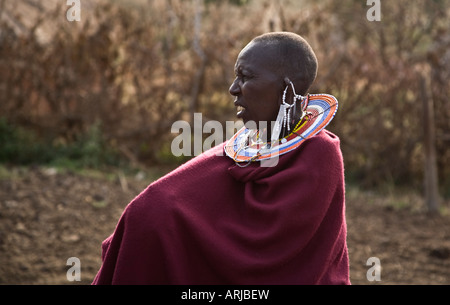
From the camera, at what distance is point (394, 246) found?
223 inches

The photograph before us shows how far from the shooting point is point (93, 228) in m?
5.40

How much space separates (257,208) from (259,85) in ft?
1.70

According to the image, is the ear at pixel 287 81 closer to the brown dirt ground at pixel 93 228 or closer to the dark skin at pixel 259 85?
the dark skin at pixel 259 85

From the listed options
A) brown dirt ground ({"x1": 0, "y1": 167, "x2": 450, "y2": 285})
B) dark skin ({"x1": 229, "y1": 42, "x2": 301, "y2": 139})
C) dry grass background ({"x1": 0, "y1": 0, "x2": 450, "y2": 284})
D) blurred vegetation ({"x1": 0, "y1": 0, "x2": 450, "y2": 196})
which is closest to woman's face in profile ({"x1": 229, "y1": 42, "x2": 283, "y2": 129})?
dark skin ({"x1": 229, "y1": 42, "x2": 301, "y2": 139})

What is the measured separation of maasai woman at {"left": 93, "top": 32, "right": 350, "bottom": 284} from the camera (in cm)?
228

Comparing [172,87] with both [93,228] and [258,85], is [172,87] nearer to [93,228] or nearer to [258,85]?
[93,228]

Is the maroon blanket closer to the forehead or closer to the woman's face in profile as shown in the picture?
the woman's face in profile

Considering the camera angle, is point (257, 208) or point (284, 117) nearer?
point (257, 208)

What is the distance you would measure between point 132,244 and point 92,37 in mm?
5753

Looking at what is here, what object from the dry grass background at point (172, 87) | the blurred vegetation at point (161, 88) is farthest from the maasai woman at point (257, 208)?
the blurred vegetation at point (161, 88)

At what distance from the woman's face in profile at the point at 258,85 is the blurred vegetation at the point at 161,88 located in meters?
5.07

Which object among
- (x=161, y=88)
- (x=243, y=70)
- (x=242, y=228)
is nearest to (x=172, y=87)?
(x=161, y=88)

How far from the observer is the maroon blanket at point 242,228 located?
7.47ft

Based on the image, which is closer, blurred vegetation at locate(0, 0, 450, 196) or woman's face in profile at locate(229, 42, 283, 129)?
woman's face in profile at locate(229, 42, 283, 129)
